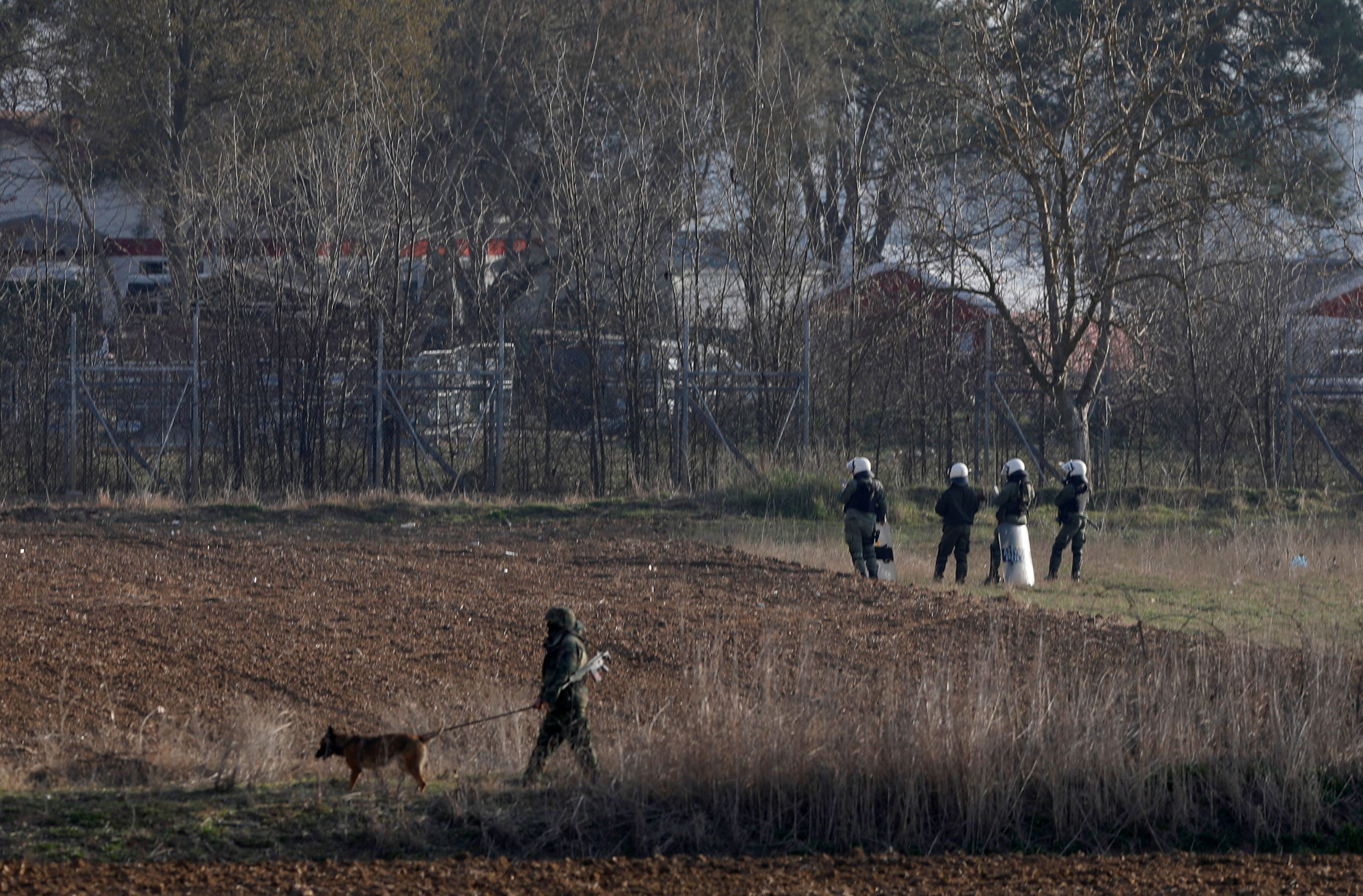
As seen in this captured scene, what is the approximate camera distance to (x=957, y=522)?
15492 millimetres

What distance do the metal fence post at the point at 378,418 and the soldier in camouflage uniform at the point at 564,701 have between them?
14.8 metres

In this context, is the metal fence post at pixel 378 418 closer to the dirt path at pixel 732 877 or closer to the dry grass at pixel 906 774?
the dry grass at pixel 906 774

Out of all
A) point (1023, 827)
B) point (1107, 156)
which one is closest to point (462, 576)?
point (1023, 827)

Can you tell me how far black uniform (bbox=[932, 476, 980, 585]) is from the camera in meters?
15.4

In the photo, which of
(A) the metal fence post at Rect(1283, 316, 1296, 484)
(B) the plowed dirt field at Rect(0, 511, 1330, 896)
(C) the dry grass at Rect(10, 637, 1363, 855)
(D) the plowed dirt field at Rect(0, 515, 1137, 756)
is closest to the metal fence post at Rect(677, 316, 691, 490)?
(B) the plowed dirt field at Rect(0, 511, 1330, 896)

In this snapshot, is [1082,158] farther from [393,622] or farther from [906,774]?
[906,774]

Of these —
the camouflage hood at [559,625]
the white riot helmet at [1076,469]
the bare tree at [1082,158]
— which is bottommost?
the camouflage hood at [559,625]

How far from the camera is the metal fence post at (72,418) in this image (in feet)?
68.2

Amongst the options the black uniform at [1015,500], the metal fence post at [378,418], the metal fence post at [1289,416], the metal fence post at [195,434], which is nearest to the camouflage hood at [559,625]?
the black uniform at [1015,500]

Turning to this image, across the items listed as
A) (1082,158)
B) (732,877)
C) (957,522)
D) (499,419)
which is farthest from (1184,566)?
(732,877)

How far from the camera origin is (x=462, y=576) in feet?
49.1

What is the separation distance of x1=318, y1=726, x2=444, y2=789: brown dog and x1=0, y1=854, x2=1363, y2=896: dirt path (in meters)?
0.54

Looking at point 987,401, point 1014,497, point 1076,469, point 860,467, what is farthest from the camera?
point 987,401

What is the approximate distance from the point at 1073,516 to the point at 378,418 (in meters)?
10.5
